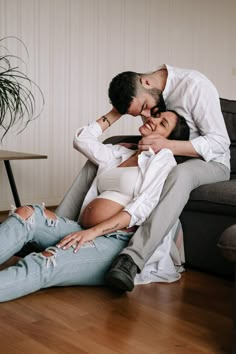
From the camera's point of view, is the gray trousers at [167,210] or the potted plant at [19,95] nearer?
the gray trousers at [167,210]

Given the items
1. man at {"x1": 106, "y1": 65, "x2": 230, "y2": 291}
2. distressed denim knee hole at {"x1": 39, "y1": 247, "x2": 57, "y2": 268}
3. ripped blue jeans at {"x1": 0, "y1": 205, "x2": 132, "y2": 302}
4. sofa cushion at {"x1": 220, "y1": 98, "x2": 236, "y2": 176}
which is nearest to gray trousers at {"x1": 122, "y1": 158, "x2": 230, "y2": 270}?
man at {"x1": 106, "y1": 65, "x2": 230, "y2": 291}

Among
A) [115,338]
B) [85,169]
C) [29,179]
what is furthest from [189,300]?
[29,179]

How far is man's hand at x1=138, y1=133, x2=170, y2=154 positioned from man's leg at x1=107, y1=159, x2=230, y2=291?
0.12m

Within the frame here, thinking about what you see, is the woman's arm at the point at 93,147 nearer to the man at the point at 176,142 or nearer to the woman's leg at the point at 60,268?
the man at the point at 176,142

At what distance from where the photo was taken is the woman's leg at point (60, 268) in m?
1.98

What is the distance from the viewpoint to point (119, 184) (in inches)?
94.1

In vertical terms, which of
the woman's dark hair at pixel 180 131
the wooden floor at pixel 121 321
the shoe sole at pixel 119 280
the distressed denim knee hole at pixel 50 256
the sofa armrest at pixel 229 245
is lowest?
the wooden floor at pixel 121 321

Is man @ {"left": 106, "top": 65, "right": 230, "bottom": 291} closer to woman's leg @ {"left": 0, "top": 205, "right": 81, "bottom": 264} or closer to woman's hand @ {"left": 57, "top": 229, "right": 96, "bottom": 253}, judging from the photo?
woman's hand @ {"left": 57, "top": 229, "right": 96, "bottom": 253}

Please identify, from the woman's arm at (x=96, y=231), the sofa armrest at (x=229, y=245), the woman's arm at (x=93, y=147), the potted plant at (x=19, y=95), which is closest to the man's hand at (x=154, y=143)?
the woman's arm at (x=93, y=147)

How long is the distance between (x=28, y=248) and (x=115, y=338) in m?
0.74

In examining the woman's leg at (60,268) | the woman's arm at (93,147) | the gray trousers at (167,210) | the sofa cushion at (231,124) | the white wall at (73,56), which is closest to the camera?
the woman's leg at (60,268)

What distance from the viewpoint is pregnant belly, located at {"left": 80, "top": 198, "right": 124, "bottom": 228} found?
234cm

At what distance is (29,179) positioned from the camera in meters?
4.45

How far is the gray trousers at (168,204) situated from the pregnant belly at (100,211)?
0.15 metres
